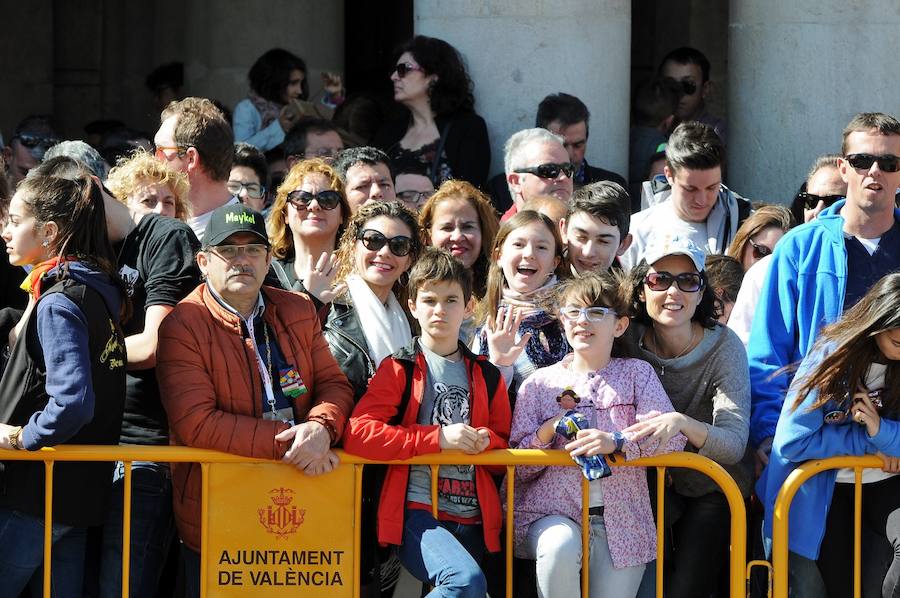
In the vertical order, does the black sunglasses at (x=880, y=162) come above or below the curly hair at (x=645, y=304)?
above

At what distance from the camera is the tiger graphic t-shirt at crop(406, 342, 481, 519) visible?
17.7 feet

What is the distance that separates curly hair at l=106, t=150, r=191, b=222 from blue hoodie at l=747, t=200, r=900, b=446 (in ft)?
8.12

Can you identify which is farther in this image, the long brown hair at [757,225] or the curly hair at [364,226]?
the long brown hair at [757,225]

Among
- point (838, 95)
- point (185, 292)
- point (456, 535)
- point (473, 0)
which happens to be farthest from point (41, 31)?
point (456, 535)

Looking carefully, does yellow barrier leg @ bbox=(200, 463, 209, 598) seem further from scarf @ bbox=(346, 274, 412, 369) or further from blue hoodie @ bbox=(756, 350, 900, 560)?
blue hoodie @ bbox=(756, 350, 900, 560)

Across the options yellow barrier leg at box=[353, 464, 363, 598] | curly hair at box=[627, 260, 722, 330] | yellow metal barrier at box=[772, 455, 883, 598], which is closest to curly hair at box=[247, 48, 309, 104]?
curly hair at box=[627, 260, 722, 330]

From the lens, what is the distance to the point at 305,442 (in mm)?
5211

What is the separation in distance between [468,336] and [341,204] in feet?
2.93

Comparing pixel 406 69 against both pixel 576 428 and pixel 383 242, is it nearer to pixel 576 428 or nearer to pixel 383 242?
pixel 383 242

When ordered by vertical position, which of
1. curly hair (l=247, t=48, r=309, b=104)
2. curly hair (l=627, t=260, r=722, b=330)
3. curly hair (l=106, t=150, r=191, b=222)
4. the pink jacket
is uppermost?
curly hair (l=247, t=48, r=309, b=104)

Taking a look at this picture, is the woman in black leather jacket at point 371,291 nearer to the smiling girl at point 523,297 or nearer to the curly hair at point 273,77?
the smiling girl at point 523,297

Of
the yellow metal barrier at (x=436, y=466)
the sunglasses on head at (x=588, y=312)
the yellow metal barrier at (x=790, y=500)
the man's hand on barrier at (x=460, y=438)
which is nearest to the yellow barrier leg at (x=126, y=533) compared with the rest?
the yellow metal barrier at (x=436, y=466)

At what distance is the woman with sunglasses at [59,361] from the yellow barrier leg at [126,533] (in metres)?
0.12

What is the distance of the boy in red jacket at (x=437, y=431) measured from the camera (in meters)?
5.26
